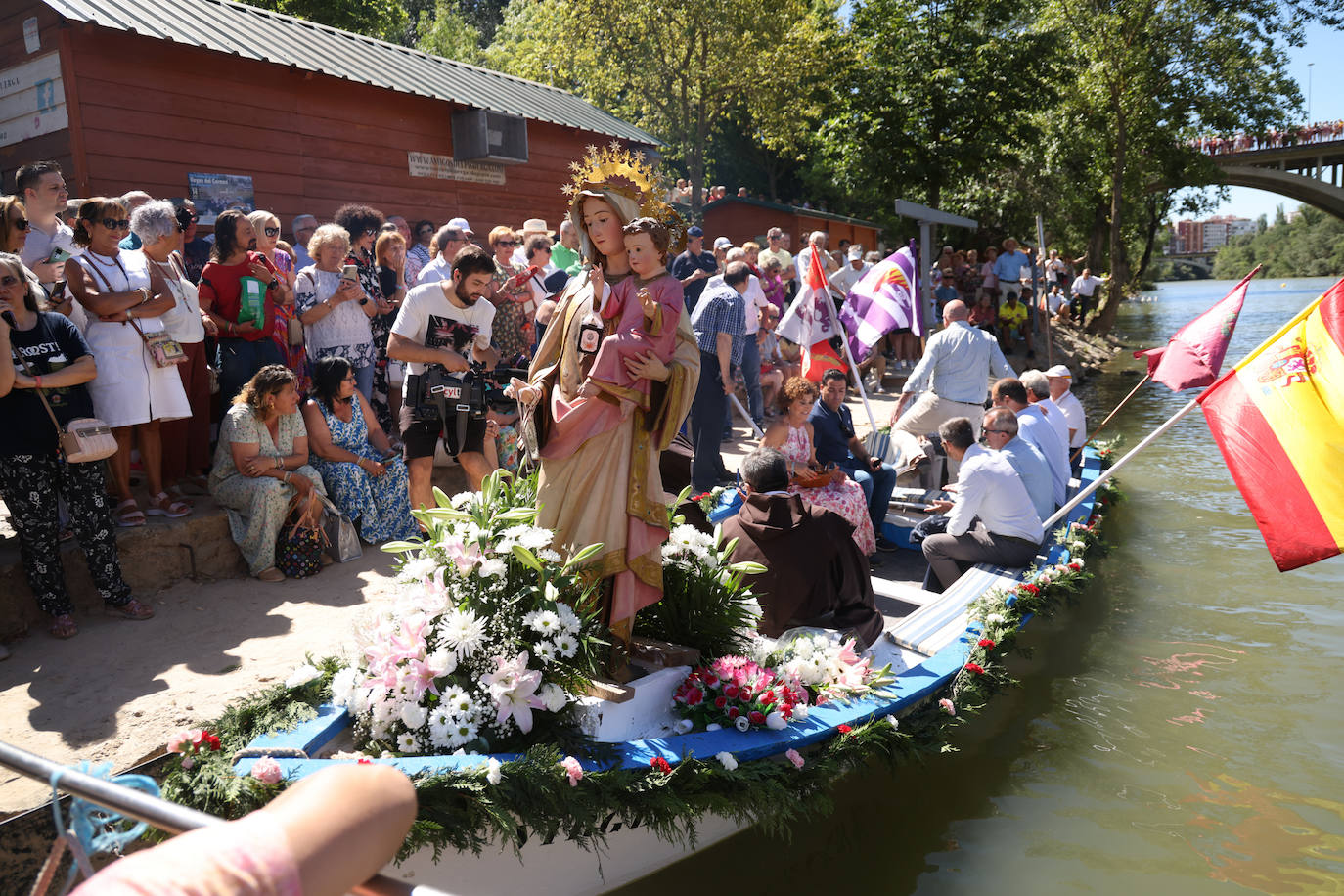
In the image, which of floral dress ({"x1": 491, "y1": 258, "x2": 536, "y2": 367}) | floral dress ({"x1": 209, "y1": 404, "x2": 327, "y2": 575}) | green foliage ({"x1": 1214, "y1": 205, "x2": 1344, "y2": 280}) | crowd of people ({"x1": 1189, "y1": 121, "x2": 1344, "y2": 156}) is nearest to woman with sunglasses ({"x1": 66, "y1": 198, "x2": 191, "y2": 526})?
floral dress ({"x1": 209, "y1": 404, "x2": 327, "y2": 575})

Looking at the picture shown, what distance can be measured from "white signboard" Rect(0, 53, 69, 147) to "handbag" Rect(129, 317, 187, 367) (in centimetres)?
417

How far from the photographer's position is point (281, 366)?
6.09 meters

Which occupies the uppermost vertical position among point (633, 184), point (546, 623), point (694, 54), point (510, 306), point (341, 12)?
point (341, 12)

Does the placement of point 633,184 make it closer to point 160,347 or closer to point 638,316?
point 638,316

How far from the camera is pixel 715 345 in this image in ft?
27.8

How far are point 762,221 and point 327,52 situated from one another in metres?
15.7

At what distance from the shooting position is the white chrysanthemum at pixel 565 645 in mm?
3539

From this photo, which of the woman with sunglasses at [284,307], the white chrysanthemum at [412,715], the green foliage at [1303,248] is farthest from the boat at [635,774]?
the green foliage at [1303,248]

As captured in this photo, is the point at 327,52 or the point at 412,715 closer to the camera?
the point at 412,715

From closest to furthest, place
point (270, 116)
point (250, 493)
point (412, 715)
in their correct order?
point (412, 715) < point (250, 493) < point (270, 116)

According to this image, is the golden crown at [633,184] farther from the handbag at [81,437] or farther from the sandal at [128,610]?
the sandal at [128,610]

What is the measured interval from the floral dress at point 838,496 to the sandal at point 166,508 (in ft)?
12.6

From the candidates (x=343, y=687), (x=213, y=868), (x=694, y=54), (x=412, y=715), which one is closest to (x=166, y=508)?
(x=343, y=687)

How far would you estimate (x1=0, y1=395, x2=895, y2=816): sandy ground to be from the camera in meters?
4.00
